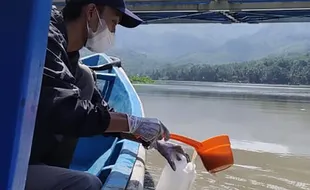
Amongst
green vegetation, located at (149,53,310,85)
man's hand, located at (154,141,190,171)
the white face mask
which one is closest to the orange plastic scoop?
man's hand, located at (154,141,190,171)

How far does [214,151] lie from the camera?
201cm

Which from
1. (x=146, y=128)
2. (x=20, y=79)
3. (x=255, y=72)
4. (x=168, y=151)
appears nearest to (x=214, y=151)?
(x=168, y=151)

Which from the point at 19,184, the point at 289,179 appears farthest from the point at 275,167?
the point at 19,184

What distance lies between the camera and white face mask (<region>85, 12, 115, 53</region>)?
5.26 ft

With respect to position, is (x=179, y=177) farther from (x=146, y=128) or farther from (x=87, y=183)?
(x=87, y=183)

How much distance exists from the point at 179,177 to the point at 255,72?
1095 inches

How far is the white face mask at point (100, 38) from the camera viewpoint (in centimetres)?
160

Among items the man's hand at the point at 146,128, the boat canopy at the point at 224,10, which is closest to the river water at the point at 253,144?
the man's hand at the point at 146,128

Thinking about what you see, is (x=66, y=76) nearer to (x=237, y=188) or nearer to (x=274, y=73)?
(x=237, y=188)

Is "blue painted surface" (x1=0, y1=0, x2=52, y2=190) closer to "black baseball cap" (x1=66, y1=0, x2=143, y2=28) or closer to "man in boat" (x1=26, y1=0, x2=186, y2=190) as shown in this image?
"man in boat" (x1=26, y1=0, x2=186, y2=190)

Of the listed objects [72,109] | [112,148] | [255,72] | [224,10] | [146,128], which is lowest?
[255,72]

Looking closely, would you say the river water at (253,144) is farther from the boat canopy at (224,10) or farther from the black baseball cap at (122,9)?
the boat canopy at (224,10)

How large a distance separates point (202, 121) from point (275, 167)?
2833 millimetres

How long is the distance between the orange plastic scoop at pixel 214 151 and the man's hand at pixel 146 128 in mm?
388
